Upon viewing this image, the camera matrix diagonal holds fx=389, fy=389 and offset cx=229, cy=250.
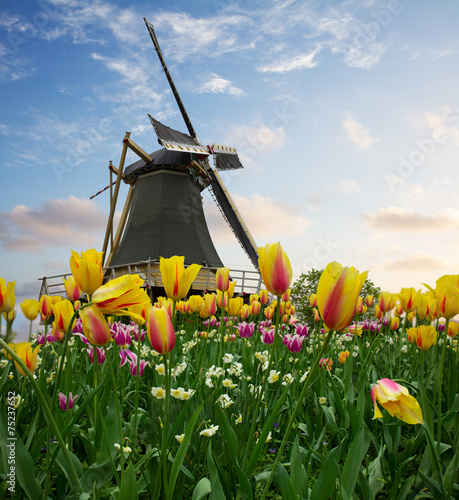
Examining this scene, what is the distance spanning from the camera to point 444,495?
1.66 meters

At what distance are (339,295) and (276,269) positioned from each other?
12.0 inches

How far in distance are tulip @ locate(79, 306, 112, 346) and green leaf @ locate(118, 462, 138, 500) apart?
0.37 m

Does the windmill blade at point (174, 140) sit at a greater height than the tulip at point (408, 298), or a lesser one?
greater

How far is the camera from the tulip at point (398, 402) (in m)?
1.16

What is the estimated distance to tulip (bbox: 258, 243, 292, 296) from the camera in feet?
4.09

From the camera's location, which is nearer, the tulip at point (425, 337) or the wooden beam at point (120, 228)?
the tulip at point (425, 337)

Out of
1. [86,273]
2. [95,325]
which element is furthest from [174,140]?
[95,325]

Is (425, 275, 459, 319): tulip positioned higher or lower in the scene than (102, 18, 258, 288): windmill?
lower

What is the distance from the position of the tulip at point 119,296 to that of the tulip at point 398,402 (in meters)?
0.76

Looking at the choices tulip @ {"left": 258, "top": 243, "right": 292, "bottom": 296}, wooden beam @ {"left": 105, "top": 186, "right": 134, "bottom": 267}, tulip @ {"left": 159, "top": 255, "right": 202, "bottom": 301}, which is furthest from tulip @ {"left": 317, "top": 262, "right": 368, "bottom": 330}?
wooden beam @ {"left": 105, "top": 186, "right": 134, "bottom": 267}

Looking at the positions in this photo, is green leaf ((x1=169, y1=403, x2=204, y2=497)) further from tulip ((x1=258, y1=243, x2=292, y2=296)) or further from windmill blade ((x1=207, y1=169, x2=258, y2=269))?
windmill blade ((x1=207, y1=169, x2=258, y2=269))

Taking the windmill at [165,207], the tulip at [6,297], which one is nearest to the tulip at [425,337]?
the tulip at [6,297]

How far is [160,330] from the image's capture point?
1120 millimetres

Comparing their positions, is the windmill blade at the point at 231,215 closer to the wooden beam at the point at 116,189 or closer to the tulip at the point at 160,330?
the wooden beam at the point at 116,189
